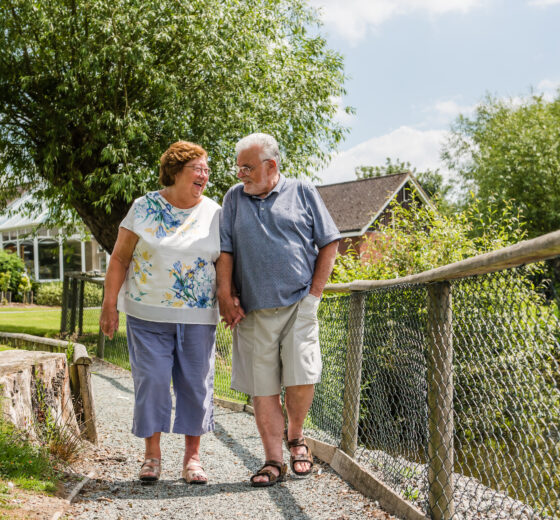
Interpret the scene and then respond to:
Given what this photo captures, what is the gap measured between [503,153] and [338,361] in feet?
90.0

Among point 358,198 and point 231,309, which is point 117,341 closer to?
point 231,309

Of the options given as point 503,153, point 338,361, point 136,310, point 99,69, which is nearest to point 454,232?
point 338,361

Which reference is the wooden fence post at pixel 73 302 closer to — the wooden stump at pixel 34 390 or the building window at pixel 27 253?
the wooden stump at pixel 34 390

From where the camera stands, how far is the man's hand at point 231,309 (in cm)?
345

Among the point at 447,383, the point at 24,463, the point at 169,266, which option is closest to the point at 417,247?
the point at 169,266

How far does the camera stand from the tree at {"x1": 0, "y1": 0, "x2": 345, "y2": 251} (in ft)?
35.8

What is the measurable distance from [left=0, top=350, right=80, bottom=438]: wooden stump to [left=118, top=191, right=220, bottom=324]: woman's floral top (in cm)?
79

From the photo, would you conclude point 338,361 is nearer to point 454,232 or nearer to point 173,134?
point 454,232

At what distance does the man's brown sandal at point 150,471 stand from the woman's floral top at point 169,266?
81cm

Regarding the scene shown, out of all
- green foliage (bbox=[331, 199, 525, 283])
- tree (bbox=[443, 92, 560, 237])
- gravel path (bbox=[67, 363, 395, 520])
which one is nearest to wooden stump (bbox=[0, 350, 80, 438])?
gravel path (bbox=[67, 363, 395, 520])

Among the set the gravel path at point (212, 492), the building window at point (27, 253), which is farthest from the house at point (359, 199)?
the gravel path at point (212, 492)

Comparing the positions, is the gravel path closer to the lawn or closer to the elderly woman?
the elderly woman

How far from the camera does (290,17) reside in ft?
49.0

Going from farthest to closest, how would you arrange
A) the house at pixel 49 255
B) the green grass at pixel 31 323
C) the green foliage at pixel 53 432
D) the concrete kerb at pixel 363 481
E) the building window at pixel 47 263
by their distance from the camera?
the building window at pixel 47 263
the house at pixel 49 255
the green grass at pixel 31 323
the green foliage at pixel 53 432
the concrete kerb at pixel 363 481
